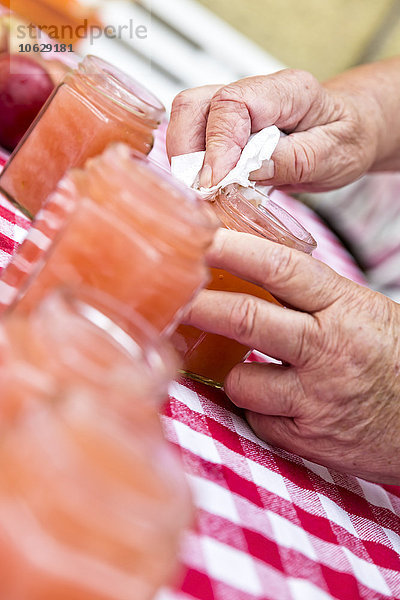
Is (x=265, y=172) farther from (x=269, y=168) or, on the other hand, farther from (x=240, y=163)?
(x=240, y=163)

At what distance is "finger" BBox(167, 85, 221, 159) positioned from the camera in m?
1.02

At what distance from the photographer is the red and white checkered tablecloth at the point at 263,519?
0.57 metres

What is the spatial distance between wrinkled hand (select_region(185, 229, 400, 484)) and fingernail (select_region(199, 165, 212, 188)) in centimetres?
14

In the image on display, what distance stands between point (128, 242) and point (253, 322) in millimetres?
263

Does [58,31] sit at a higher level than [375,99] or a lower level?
→ lower

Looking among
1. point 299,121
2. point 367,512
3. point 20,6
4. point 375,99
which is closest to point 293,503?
point 367,512

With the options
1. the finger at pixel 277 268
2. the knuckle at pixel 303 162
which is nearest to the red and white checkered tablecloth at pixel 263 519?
the finger at pixel 277 268

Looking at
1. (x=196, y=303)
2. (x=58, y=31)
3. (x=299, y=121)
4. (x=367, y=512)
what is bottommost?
(x=58, y=31)

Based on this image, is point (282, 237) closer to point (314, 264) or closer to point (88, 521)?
point (314, 264)

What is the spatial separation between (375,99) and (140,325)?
1200 millimetres

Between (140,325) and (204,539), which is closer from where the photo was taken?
(140,325)

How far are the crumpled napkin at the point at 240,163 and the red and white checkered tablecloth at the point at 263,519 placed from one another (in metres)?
0.22

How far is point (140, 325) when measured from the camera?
0.43m

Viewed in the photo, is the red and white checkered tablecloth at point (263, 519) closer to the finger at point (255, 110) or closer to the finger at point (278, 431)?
the finger at point (278, 431)
